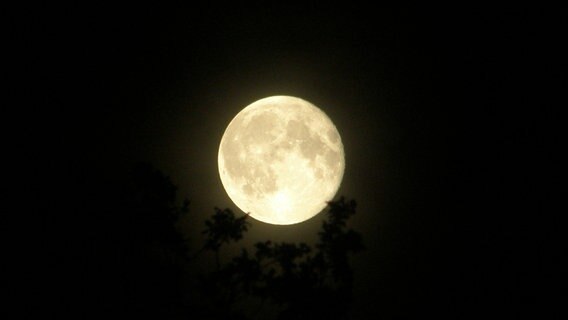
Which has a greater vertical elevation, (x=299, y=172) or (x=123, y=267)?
(x=299, y=172)

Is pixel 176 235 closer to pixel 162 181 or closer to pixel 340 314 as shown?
pixel 162 181

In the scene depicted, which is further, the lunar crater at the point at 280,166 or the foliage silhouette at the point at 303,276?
the lunar crater at the point at 280,166

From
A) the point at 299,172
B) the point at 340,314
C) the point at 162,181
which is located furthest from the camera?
the point at 299,172

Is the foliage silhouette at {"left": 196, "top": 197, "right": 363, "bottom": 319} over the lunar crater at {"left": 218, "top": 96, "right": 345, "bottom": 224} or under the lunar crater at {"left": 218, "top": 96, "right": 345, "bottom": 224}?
under

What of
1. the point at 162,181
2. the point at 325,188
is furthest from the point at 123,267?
the point at 325,188

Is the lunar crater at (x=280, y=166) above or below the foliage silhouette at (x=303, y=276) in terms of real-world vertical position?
above

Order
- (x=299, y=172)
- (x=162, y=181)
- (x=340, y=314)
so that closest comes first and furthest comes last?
(x=340, y=314) → (x=162, y=181) → (x=299, y=172)

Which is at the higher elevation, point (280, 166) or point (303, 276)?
point (280, 166)

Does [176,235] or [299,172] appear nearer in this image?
[176,235]

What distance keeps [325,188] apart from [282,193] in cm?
82

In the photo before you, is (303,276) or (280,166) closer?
(303,276)

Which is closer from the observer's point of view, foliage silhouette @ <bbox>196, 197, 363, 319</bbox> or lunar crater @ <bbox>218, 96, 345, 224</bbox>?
foliage silhouette @ <bbox>196, 197, 363, 319</bbox>

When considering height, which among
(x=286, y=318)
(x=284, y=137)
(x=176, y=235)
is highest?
(x=284, y=137)

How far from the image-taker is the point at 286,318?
5.81 meters
